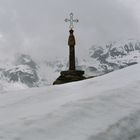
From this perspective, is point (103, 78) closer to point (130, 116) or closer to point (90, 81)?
point (90, 81)

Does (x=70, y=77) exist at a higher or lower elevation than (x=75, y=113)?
lower

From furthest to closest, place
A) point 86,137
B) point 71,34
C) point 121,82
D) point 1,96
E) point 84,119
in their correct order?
point 71,34 < point 1,96 < point 121,82 < point 84,119 < point 86,137

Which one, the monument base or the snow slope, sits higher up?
the snow slope

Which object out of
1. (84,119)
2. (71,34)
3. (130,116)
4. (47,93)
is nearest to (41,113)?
(84,119)

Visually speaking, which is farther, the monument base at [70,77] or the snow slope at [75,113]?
the monument base at [70,77]

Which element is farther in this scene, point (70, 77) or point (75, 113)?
point (70, 77)

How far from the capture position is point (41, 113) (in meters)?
3.90

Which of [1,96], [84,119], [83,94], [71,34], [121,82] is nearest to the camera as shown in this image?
[84,119]

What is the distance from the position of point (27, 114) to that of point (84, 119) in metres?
0.61

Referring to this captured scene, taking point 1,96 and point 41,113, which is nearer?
point 41,113

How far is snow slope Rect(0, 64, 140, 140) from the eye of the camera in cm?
331

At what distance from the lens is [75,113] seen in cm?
374

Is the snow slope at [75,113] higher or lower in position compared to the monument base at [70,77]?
higher

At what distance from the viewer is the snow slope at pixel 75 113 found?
3.31 metres
